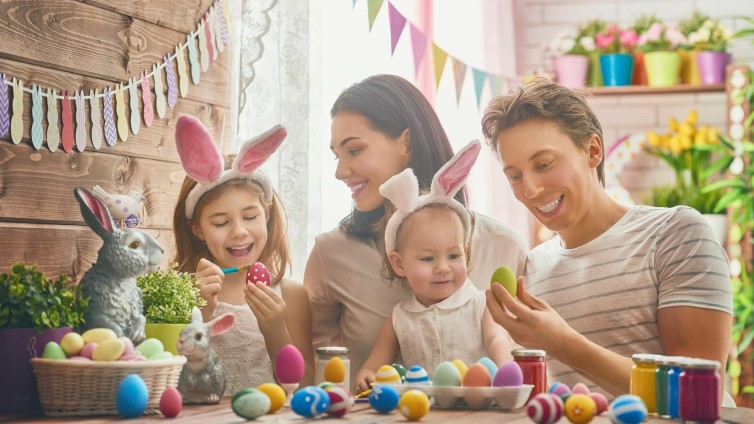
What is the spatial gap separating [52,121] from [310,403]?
0.79 metres

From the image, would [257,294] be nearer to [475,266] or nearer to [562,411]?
[475,266]

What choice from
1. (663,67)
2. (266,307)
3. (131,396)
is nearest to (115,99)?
(266,307)

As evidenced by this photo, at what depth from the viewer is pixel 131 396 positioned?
139 centimetres

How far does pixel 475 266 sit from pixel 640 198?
2.14 m

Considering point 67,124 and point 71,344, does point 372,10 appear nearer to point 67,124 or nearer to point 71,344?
point 67,124

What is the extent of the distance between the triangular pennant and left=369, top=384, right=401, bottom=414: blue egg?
5.01ft

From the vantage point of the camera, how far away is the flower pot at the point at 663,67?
3865mm

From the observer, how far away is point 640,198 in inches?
159

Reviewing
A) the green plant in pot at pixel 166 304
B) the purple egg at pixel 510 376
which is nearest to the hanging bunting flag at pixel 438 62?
the green plant in pot at pixel 166 304

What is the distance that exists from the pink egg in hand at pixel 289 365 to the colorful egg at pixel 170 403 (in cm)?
27

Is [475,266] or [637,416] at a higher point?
[475,266]

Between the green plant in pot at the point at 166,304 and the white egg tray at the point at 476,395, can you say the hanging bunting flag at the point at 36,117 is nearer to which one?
the green plant in pot at the point at 166,304

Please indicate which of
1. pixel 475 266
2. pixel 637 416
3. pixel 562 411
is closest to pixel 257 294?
pixel 475 266

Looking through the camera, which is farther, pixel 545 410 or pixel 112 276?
pixel 112 276
